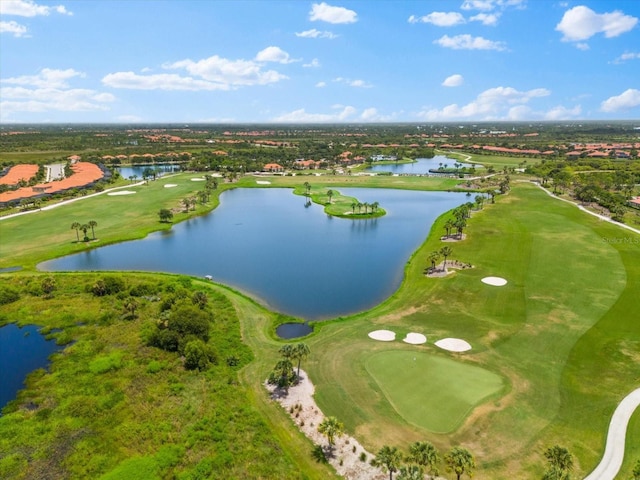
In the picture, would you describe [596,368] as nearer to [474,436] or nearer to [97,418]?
[474,436]

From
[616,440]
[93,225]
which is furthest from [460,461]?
[93,225]

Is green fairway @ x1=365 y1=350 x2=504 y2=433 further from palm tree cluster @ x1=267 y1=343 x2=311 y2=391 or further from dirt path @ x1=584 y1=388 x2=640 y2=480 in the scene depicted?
dirt path @ x1=584 y1=388 x2=640 y2=480

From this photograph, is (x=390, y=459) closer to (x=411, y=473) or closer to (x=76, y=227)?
(x=411, y=473)

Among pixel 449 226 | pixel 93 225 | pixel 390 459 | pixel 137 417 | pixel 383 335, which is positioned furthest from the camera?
pixel 449 226

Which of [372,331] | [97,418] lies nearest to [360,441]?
[372,331]

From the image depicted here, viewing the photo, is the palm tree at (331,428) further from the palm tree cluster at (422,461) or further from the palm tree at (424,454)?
the palm tree at (424,454)

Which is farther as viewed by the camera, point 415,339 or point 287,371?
point 415,339

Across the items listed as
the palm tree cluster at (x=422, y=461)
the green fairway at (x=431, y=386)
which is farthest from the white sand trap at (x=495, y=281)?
the palm tree cluster at (x=422, y=461)
